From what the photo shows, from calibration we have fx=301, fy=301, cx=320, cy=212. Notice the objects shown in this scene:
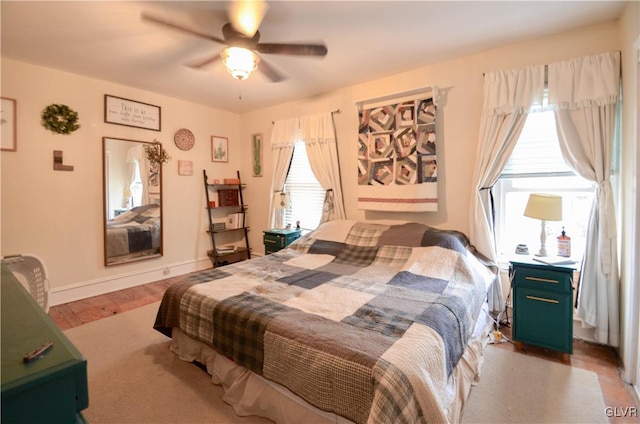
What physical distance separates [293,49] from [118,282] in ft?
11.6

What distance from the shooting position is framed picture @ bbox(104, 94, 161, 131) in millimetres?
3592

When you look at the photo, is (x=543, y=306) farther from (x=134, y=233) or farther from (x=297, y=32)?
(x=134, y=233)

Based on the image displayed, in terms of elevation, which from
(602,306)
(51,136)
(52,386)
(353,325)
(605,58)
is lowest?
(602,306)

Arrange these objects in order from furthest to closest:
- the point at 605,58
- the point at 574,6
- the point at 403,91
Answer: the point at 403,91 → the point at 605,58 → the point at 574,6

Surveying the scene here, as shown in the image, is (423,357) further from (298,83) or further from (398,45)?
(298,83)

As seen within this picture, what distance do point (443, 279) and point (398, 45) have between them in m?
2.04

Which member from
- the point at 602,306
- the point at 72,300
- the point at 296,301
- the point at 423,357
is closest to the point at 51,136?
the point at 72,300

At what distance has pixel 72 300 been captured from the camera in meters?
3.41

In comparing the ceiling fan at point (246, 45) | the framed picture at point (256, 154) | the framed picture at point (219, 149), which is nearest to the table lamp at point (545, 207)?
the ceiling fan at point (246, 45)

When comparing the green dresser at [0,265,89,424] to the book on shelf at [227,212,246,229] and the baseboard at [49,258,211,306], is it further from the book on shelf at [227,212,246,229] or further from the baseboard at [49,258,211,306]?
the book on shelf at [227,212,246,229]

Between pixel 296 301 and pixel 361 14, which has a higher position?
pixel 361 14

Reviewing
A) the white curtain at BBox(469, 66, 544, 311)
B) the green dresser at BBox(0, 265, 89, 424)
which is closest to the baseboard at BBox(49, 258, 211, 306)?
the green dresser at BBox(0, 265, 89, 424)

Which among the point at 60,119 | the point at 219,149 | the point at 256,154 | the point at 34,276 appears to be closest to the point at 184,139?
the point at 219,149

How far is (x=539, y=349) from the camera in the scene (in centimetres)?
238
